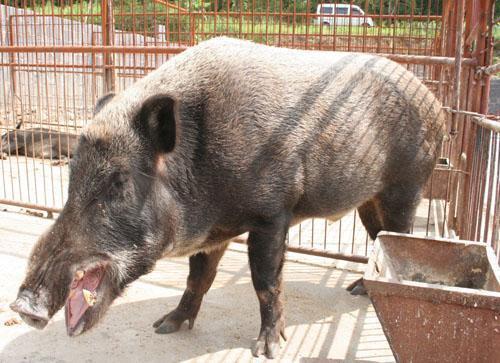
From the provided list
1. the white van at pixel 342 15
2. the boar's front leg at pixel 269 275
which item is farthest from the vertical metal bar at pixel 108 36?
the boar's front leg at pixel 269 275

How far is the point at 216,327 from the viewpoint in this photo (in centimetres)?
382

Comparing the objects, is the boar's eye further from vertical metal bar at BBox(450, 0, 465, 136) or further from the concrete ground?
vertical metal bar at BBox(450, 0, 465, 136)

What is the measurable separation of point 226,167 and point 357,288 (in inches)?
73.8

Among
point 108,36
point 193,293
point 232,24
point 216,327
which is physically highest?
point 232,24

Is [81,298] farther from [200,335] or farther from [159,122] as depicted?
[200,335]

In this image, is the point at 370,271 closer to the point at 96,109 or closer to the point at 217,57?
the point at 217,57

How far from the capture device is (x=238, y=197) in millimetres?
3219

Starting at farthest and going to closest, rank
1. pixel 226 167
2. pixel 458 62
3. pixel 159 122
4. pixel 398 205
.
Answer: pixel 398 205
pixel 458 62
pixel 226 167
pixel 159 122

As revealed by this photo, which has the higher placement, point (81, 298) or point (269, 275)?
point (81, 298)

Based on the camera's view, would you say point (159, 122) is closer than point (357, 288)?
Yes

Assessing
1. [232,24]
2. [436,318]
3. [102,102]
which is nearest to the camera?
[436,318]

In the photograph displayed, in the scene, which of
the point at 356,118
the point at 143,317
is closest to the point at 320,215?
the point at 356,118

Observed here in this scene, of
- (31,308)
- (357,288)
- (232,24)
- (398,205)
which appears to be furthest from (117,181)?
(232,24)

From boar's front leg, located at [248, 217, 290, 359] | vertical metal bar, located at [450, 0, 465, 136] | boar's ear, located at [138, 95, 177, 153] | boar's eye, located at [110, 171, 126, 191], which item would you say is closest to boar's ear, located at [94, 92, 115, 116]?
boar's ear, located at [138, 95, 177, 153]
